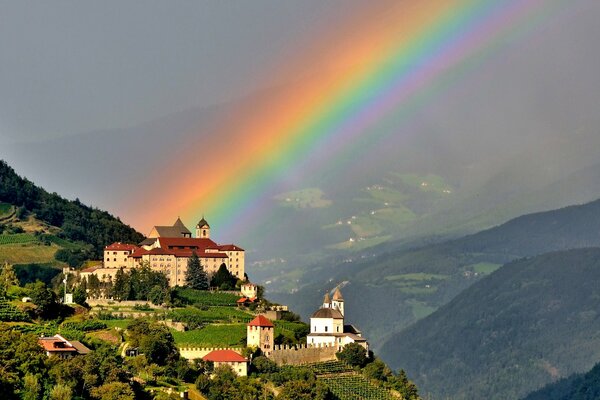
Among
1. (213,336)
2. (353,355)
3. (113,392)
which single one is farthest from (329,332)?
(113,392)

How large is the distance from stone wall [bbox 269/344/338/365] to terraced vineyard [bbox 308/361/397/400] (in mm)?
618

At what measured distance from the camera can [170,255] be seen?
400ft

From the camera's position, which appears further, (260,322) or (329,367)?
(329,367)

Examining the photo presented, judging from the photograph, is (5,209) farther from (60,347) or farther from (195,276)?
(60,347)

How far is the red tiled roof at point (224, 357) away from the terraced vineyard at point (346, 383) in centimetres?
728

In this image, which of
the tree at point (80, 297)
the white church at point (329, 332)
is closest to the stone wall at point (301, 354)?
the white church at point (329, 332)

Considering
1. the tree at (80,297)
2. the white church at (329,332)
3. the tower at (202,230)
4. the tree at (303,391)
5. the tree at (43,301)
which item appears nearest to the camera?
the tree at (303,391)

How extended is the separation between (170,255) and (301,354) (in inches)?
878

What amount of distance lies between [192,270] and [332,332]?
17373mm

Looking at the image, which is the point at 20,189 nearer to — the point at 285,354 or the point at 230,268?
the point at 230,268

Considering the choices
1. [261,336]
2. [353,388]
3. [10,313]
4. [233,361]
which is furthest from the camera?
[353,388]

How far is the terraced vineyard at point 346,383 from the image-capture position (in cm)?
10136

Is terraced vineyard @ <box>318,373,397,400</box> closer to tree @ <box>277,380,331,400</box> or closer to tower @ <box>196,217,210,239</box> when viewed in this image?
tree @ <box>277,380,331,400</box>

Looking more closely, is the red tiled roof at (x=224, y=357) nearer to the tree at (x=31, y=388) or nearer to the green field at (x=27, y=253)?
the tree at (x=31, y=388)
